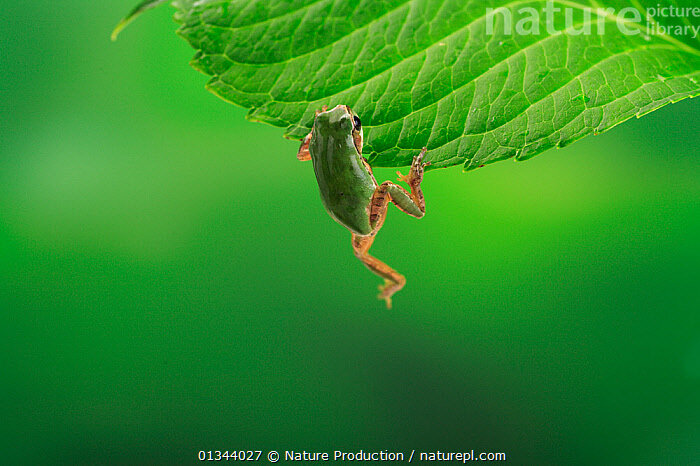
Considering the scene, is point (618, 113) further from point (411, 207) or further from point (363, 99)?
point (411, 207)

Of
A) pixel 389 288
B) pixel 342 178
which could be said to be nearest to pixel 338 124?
pixel 342 178

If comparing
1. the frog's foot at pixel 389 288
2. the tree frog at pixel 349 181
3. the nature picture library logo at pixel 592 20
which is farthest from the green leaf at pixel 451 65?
the frog's foot at pixel 389 288

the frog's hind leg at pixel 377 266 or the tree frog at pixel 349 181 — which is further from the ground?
the tree frog at pixel 349 181

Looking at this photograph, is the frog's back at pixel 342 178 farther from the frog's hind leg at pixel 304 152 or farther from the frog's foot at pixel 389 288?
the frog's foot at pixel 389 288

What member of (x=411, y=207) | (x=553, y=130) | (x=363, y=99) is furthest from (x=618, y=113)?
(x=411, y=207)

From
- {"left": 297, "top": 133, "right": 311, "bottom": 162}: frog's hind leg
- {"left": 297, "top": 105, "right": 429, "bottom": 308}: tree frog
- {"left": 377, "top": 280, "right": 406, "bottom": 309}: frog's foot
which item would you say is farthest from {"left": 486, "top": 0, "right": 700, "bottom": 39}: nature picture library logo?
{"left": 377, "top": 280, "right": 406, "bottom": 309}: frog's foot

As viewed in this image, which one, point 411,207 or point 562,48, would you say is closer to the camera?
point 562,48
